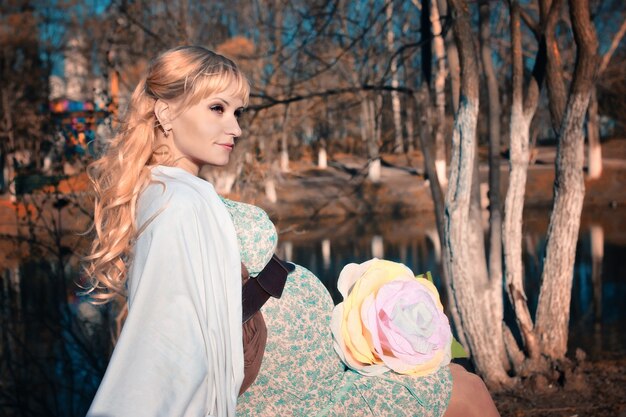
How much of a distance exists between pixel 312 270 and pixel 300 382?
11.0 metres

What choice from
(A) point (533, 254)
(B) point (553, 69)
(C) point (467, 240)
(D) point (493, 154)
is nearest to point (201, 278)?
(C) point (467, 240)

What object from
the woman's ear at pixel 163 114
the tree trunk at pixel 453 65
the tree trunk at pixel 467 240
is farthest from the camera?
the tree trunk at pixel 453 65

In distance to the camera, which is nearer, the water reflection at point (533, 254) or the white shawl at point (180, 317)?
the white shawl at point (180, 317)

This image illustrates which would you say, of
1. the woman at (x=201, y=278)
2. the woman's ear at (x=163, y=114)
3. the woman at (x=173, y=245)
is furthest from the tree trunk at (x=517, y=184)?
the woman's ear at (x=163, y=114)

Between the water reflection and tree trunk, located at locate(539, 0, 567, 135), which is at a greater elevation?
tree trunk, located at locate(539, 0, 567, 135)

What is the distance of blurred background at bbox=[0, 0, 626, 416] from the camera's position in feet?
18.5

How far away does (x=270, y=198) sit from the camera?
883 inches

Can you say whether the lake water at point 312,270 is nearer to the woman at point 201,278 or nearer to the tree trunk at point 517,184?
the tree trunk at point 517,184

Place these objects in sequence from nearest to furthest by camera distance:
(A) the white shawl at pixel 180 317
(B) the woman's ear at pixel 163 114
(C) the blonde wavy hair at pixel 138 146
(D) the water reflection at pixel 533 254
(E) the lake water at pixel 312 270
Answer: (A) the white shawl at pixel 180 317 → (C) the blonde wavy hair at pixel 138 146 → (B) the woman's ear at pixel 163 114 → (E) the lake water at pixel 312 270 → (D) the water reflection at pixel 533 254

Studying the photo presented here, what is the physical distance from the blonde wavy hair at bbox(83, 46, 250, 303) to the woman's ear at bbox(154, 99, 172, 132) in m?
0.02

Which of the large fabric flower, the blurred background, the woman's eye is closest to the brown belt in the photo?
the large fabric flower

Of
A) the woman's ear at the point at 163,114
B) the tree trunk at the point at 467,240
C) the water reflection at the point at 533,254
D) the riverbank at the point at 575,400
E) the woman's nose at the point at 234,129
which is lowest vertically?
the water reflection at the point at 533,254

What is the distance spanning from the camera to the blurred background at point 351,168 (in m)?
5.65

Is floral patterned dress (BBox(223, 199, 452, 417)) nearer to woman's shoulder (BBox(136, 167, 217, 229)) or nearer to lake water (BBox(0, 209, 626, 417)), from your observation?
woman's shoulder (BBox(136, 167, 217, 229))
